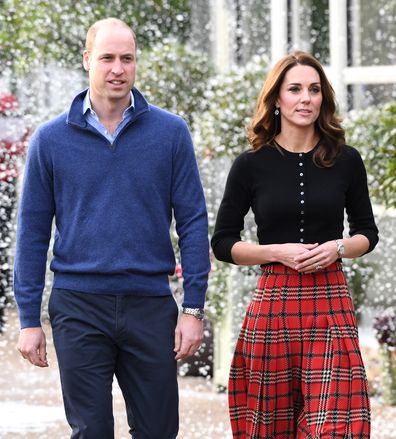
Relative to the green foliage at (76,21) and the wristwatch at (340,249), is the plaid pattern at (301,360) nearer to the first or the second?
the wristwatch at (340,249)

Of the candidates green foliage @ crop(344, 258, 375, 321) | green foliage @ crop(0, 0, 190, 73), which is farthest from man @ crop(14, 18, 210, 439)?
green foliage @ crop(0, 0, 190, 73)

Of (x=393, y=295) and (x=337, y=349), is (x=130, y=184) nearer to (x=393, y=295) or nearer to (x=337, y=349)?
(x=337, y=349)

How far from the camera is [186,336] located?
3.91 m

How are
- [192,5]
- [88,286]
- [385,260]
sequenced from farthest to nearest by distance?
[192,5]
[385,260]
[88,286]

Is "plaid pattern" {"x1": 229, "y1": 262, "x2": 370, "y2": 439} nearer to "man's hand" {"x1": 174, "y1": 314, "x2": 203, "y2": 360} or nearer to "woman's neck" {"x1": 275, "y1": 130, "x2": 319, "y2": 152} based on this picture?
"man's hand" {"x1": 174, "y1": 314, "x2": 203, "y2": 360}

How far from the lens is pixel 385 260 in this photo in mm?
7594

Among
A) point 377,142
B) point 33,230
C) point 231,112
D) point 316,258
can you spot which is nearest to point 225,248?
point 316,258

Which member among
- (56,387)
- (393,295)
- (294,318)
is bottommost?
(56,387)

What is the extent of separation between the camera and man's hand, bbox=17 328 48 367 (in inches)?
155

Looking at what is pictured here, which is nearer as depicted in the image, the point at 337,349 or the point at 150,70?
the point at 337,349

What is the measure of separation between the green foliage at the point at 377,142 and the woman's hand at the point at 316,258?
2608mm

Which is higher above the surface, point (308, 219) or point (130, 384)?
point (308, 219)

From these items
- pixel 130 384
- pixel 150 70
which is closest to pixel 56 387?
pixel 150 70

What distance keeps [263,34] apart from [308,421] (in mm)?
4747
